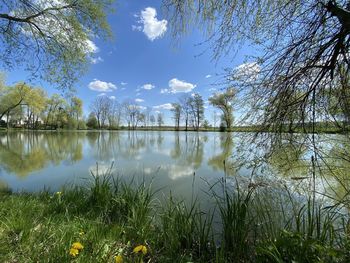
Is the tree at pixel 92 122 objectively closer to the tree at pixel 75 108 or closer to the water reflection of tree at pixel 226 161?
the tree at pixel 75 108

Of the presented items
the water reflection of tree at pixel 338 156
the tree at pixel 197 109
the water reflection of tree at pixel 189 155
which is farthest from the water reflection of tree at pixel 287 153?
the tree at pixel 197 109

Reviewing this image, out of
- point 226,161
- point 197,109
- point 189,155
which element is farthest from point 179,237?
point 197,109

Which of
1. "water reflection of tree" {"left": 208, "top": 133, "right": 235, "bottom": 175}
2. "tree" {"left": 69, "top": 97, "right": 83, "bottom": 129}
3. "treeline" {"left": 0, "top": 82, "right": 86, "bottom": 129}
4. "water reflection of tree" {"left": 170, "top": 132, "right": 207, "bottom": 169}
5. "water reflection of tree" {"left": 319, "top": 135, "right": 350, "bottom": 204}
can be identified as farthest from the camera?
"tree" {"left": 69, "top": 97, "right": 83, "bottom": 129}

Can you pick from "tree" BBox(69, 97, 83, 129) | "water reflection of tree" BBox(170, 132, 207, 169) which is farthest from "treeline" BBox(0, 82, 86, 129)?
"water reflection of tree" BBox(170, 132, 207, 169)

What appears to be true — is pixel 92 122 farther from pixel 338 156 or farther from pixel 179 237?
pixel 338 156

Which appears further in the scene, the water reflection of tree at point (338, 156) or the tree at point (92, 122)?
the tree at point (92, 122)

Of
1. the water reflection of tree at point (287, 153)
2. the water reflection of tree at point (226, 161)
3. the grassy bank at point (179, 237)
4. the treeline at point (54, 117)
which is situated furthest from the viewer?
the treeline at point (54, 117)

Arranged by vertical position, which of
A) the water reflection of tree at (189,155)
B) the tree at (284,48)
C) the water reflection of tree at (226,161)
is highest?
the tree at (284,48)

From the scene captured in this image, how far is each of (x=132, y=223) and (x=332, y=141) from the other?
3213 millimetres

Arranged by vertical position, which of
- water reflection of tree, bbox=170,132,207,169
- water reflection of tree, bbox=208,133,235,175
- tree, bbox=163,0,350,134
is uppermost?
tree, bbox=163,0,350,134

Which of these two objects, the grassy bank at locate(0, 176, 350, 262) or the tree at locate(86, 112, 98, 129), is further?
the tree at locate(86, 112, 98, 129)

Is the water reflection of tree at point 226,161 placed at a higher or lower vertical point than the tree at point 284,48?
lower

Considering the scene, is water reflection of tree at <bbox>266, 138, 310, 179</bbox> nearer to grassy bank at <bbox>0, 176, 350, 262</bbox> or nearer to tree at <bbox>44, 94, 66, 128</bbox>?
grassy bank at <bbox>0, 176, 350, 262</bbox>

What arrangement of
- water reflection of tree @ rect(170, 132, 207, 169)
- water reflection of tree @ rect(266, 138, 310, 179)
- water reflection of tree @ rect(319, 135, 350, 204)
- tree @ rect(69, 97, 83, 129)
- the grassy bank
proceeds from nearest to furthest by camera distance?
1. the grassy bank
2. water reflection of tree @ rect(319, 135, 350, 204)
3. water reflection of tree @ rect(266, 138, 310, 179)
4. water reflection of tree @ rect(170, 132, 207, 169)
5. tree @ rect(69, 97, 83, 129)
